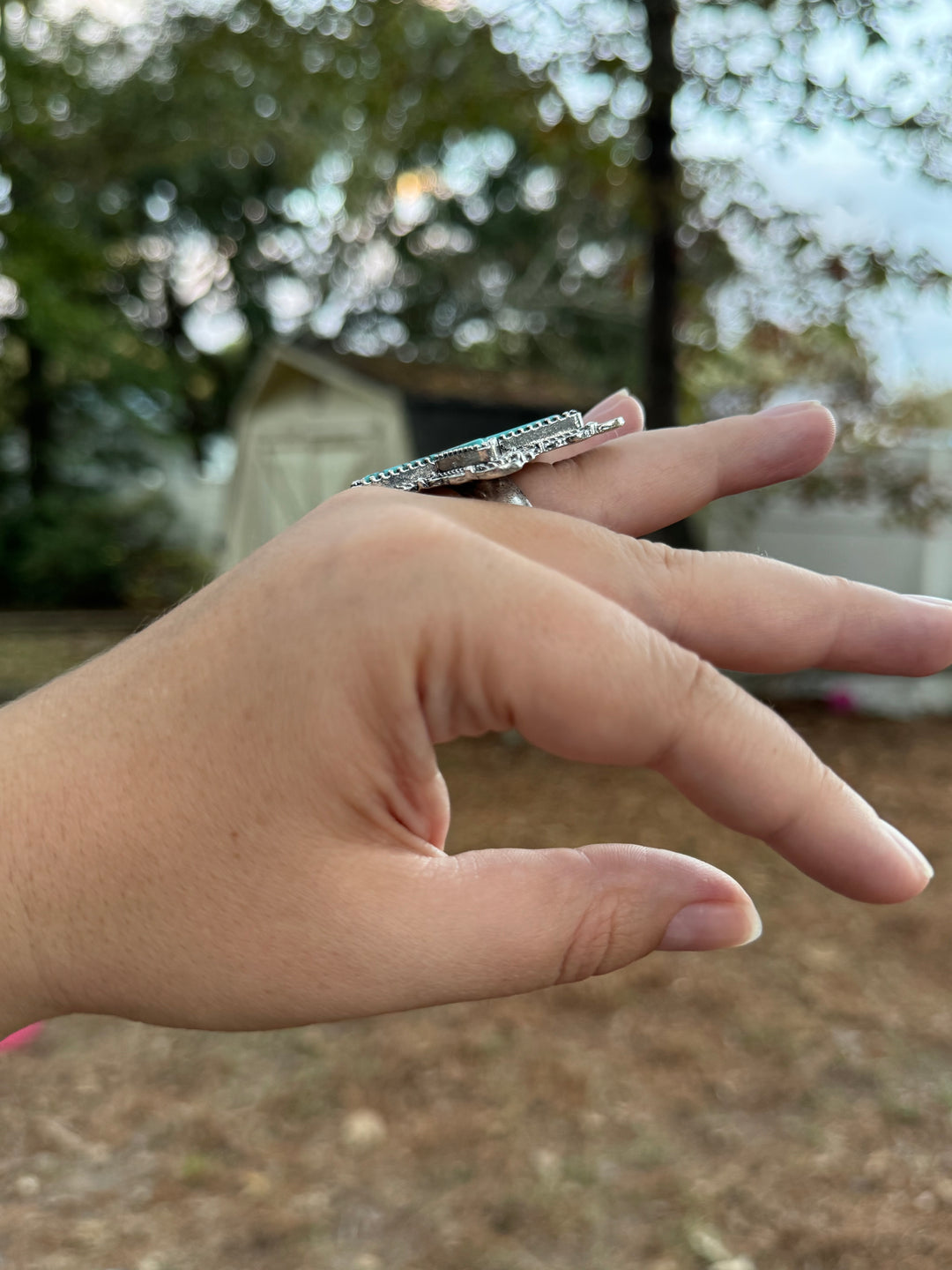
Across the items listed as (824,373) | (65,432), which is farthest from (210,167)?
(824,373)

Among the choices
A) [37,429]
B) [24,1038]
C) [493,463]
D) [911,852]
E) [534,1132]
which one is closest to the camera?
[911,852]

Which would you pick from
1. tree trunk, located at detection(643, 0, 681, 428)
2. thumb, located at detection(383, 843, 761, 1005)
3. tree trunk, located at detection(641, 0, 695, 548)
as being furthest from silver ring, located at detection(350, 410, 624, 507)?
tree trunk, located at detection(643, 0, 681, 428)

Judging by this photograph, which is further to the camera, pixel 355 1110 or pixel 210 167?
pixel 210 167

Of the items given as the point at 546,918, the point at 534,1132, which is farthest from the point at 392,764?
the point at 534,1132

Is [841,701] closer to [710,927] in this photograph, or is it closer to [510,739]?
[510,739]

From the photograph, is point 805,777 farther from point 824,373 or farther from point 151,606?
point 151,606

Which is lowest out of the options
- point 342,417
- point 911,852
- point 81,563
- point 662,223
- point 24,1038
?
point 81,563

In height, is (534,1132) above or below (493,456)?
below
